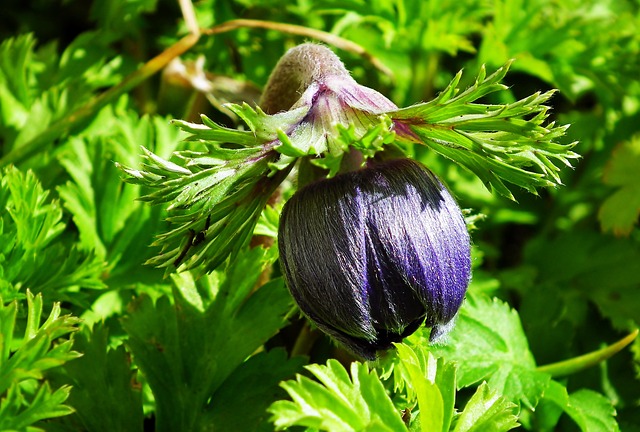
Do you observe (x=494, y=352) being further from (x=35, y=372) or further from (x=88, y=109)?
(x=88, y=109)

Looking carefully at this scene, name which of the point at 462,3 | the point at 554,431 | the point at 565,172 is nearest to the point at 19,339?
the point at 554,431

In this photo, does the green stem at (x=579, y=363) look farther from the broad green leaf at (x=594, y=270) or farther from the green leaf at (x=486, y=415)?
the green leaf at (x=486, y=415)

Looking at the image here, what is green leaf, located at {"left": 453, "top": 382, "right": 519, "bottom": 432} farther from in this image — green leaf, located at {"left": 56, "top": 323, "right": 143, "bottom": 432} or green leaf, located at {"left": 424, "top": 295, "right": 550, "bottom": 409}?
green leaf, located at {"left": 56, "top": 323, "right": 143, "bottom": 432}

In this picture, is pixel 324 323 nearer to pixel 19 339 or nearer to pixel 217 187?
pixel 217 187

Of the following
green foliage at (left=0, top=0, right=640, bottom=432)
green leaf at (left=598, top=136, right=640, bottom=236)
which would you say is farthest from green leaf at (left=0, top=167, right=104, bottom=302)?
green leaf at (left=598, top=136, right=640, bottom=236)

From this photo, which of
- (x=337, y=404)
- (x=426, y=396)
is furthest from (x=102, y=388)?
(x=426, y=396)

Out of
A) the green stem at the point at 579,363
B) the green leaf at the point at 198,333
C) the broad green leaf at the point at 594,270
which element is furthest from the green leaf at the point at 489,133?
the broad green leaf at the point at 594,270
